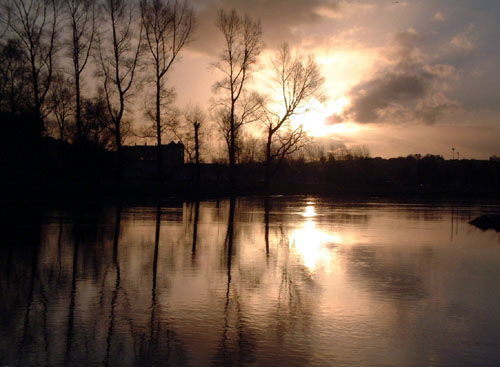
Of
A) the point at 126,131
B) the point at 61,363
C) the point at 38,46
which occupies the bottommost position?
the point at 61,363

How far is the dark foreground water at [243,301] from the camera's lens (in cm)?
552

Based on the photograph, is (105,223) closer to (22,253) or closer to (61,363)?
(22,253)

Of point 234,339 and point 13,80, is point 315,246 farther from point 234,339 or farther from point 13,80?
point 13,80

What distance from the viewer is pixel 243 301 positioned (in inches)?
308

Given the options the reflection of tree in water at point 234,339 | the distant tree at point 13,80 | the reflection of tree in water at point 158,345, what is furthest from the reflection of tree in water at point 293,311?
the distant tree at point 13,80

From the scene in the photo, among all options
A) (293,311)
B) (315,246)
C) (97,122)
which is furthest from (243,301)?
(97,122)

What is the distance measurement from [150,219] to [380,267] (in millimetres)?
12227

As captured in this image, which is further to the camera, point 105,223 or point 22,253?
point 105,223

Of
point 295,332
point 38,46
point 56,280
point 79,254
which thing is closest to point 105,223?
point 79,254

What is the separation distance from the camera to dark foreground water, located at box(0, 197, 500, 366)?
18.1 feet

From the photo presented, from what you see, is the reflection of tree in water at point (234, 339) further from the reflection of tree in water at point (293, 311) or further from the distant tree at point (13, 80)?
the distant tree at point (13, 80)

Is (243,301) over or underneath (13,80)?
underneath

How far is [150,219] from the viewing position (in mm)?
21250

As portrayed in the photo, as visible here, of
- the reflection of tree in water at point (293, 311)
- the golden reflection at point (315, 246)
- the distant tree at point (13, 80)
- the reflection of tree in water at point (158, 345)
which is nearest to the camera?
the reflection of tree in water at point (158, 345)
